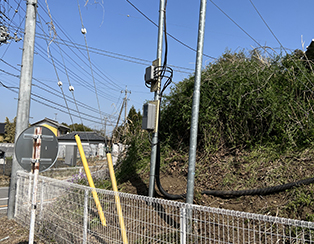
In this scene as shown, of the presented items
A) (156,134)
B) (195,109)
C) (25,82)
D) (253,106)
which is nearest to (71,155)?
(25,82)

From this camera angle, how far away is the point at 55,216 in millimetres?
5250

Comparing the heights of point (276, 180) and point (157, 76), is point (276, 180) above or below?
below

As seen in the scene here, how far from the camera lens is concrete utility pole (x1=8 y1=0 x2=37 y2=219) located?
7359mm

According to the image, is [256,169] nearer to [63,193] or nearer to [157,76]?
[157,76]

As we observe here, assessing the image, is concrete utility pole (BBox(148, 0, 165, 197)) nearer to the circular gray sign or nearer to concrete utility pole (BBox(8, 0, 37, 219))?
the circular gray sign

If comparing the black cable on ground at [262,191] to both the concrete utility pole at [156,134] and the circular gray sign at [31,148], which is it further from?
the circular gray sign at [31,148]

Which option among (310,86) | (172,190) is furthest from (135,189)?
(310,86)

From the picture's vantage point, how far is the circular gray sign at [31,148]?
422cm

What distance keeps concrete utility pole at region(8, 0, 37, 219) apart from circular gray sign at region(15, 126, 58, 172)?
11.3 feet

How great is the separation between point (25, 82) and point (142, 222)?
5902 mm

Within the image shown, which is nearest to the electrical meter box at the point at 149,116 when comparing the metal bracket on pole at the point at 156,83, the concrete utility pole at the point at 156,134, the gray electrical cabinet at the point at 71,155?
the concrete utility pole at the point at 156,134

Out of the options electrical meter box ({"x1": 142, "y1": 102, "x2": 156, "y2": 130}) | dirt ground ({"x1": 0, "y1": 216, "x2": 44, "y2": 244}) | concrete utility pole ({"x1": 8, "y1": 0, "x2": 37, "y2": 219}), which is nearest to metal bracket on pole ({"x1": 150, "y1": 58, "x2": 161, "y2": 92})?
electrical meter box ({"x1": 142, "y1": 102, "x2": 156, "y2": 130})

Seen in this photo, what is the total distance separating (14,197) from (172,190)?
15.2 ft

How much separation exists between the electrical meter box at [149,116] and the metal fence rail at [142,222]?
1447 millimetres
